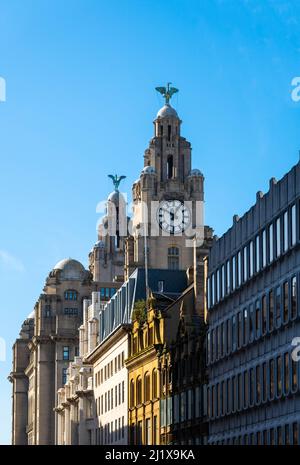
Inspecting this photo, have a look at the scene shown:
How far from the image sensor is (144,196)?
7712 inches

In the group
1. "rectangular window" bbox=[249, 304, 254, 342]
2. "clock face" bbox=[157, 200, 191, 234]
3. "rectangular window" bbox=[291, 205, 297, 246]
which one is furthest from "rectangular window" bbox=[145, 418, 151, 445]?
"clock face" bbox=[157, 200, 191, 234]

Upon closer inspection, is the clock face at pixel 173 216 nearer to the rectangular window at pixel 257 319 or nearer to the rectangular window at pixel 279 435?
the rectangular window at pixel 257 319

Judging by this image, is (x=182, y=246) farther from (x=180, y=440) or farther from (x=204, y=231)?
(x=180, y=440)

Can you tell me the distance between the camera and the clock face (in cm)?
19612

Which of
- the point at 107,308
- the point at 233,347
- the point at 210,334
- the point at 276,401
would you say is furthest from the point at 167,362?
the point at 107,308

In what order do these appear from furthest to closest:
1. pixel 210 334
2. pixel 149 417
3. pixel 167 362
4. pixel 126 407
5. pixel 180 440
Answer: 1. pixel 126 407
2. pixel 149 417
3. pixel 167 362
4. pixel 180 440
5. pixel 210 334

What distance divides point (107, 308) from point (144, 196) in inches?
1574

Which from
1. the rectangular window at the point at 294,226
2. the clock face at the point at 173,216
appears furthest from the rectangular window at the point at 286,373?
the clock face at the point at 173,216

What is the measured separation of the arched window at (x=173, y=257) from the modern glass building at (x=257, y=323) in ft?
316

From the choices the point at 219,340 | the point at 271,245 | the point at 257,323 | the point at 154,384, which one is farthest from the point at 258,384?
the point at 154,384

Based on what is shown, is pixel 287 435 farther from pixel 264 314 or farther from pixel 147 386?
pixel 147 386

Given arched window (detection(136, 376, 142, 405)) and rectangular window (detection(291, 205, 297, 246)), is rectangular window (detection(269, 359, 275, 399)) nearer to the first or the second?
rectangular window (detection(291, 205, 297, 246))

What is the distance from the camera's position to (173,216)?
199 meters

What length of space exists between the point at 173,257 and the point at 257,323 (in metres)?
114
